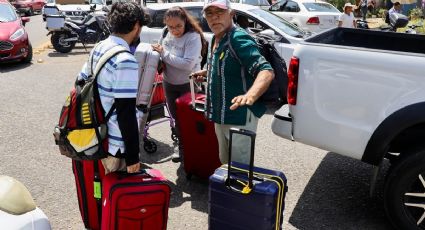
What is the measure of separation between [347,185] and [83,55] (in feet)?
32.9

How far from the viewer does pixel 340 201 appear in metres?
3.71

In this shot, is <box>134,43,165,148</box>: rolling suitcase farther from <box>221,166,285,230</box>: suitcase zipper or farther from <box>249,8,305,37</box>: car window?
<box>249,8,305,37</box>: car window

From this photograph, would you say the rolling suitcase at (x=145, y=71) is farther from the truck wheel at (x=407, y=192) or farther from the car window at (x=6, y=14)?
the car window at (x=6, y=14)

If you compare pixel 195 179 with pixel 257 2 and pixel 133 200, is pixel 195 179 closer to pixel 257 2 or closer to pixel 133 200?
pixel 133 200

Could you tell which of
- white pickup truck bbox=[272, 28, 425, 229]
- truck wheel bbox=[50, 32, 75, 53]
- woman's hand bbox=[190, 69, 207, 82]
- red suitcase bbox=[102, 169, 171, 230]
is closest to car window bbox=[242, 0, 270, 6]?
truck wheel bbox=[50, 32, 75, 53]

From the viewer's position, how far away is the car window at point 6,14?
34.4 feet

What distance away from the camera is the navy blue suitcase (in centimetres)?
224

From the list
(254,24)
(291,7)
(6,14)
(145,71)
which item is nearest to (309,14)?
(291,7)

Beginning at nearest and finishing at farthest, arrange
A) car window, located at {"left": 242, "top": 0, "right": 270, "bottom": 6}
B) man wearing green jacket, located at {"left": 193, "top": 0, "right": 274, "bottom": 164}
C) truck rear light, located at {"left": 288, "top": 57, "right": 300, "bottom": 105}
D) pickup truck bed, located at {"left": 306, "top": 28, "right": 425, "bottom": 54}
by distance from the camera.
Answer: man wearing green jacket, located at {"left": 193, "top": 0, "right": 274, "bottom": 164} < truck rear light, located at {"left": 288, "top": 57, "right": 300, "bottom": 105} < pickup truck bed, located at {"left": 306, "top": 28, "right": 425, "bottom": 54} < car window, located at {"left": 242, "top": 0, "right": 270, "bottom": 6}

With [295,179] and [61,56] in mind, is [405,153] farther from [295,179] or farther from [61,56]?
[61,56]

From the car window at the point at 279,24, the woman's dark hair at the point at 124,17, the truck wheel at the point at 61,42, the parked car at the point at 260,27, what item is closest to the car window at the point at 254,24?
the parked car at the point at 260,27

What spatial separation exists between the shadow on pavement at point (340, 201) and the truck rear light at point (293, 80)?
3.25ft

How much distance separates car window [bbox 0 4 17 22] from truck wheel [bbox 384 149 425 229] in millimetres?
10301

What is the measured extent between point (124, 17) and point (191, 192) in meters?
1.97
